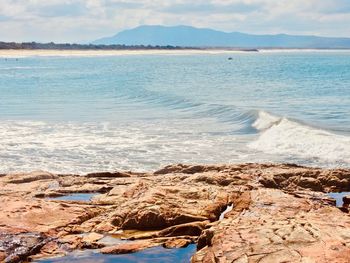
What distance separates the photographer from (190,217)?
8.80m

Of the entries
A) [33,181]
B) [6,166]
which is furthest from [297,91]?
[33,181]

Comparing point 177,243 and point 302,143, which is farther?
point 302,143

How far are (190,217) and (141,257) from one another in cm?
134

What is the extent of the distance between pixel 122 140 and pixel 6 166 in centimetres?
535

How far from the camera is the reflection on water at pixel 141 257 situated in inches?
299

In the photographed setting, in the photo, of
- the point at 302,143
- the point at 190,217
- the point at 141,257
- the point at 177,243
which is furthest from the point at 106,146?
the point at 141,257

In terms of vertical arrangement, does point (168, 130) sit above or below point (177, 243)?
below

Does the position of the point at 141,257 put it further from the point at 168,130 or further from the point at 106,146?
the point at 168,130

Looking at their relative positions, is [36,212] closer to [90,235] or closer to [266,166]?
[90,235]

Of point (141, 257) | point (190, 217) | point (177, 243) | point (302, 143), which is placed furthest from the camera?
point (302, 143)

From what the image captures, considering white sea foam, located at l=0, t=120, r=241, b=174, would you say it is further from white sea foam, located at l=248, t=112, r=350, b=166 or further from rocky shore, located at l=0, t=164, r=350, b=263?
rocky shore, located at l=0, t=164, r=350, b=263

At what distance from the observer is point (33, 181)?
40.8 feet

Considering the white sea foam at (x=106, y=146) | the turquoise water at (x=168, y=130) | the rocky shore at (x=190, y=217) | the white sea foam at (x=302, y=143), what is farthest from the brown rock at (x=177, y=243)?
the white sea foam at (x=302, y=143)

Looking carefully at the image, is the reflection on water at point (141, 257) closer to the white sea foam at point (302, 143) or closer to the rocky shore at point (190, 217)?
the rocky shore at point (190, 217)
